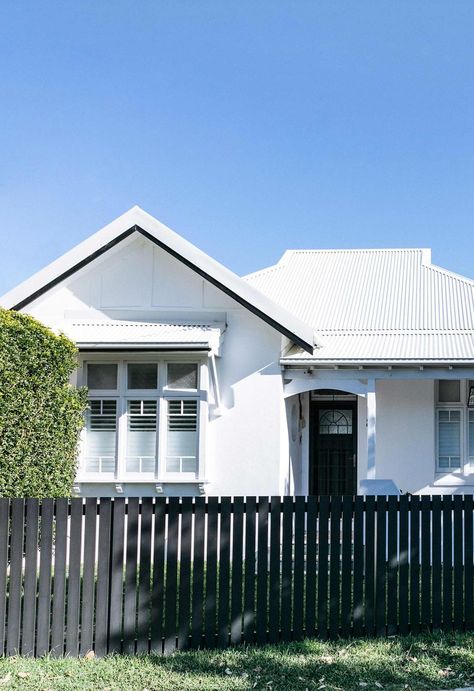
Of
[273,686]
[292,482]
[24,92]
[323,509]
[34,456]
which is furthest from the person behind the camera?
[292,482]

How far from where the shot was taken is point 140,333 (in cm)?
1338

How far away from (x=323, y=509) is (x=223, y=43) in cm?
1052

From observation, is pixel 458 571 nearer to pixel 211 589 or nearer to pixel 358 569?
pixel 358 569

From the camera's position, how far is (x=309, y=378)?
1420 centimetres

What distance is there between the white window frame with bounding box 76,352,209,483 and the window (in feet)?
0.06

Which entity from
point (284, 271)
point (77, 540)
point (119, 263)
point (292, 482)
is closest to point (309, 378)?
point (292, 482)

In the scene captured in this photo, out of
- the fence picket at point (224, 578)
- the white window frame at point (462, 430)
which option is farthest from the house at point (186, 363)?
the fence picket at point (224, 578)

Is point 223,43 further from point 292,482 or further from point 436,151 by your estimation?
point 292,482

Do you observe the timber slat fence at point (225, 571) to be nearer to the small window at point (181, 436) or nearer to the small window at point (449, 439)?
the small window at point (181, 436)

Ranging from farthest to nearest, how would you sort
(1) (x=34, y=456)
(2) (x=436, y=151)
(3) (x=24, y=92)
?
(2) (x=436, y=151) < (3) (x=24, y=92) < (1) (x=34, y=456)

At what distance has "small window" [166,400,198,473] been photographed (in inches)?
535

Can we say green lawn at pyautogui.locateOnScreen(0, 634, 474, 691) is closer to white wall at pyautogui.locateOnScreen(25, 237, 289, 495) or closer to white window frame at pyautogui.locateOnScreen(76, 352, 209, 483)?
white window frame at pyautogui.locateOnScreen(76, 352, 209, 483)

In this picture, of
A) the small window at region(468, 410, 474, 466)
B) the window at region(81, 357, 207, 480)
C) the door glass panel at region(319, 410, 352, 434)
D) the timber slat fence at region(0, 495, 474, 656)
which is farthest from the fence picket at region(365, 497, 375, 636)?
the door glass panel at region(319, 410, 352, 434)

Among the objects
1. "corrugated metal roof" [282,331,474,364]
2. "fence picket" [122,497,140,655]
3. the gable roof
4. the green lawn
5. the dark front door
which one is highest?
the gable roof
